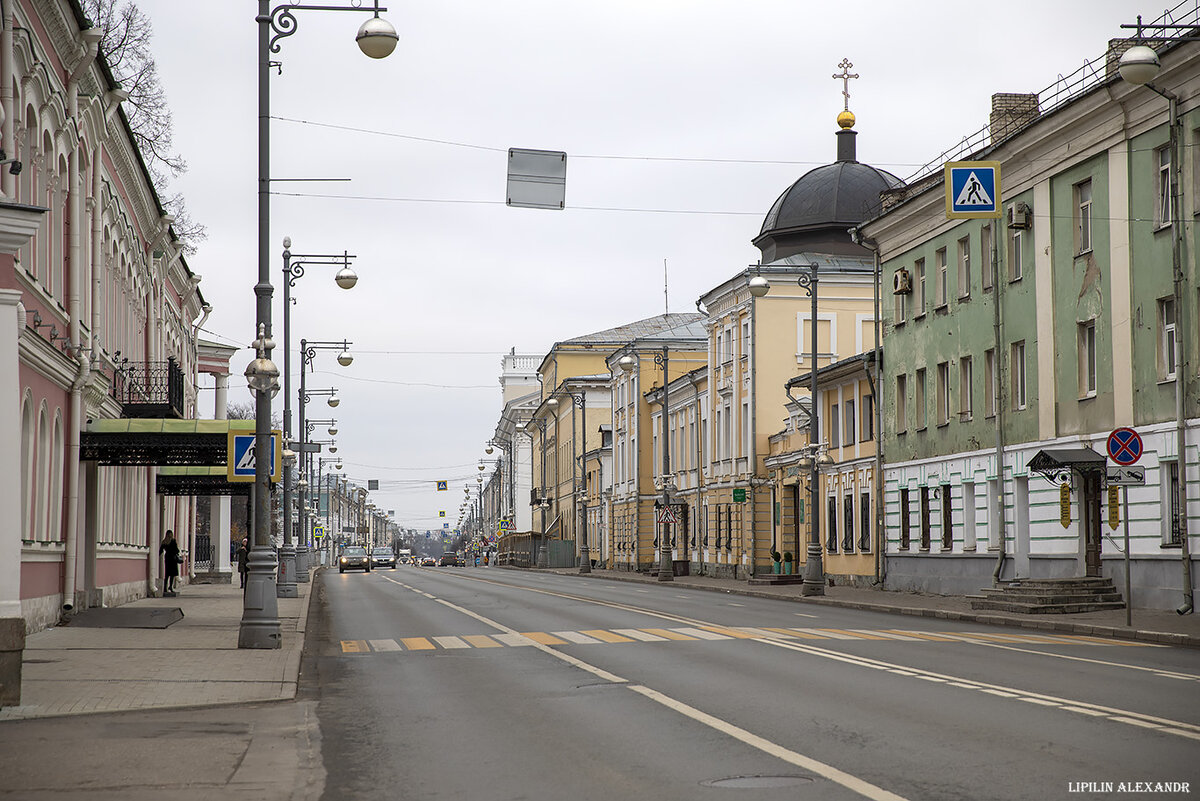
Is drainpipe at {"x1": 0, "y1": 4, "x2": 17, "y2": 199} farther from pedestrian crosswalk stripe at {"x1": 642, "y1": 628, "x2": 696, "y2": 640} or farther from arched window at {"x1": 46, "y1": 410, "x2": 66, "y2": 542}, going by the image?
pedestrian crosswalk stripe at {"x1": 642, "y1": 628, "x2": 696, "y2": 640}

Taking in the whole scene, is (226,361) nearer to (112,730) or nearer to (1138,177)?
(1138,177)

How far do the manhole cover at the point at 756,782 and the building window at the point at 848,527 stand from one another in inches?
1562

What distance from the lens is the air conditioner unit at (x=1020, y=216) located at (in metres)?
34.1

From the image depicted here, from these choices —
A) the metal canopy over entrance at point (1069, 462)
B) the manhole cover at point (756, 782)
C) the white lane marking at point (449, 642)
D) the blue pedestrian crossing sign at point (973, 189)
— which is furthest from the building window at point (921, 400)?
the manhole cover at point (756, 782)

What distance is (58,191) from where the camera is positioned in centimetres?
2614

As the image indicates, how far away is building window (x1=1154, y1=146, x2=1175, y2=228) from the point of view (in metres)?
28.3

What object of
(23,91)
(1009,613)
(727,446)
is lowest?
(1009,613)

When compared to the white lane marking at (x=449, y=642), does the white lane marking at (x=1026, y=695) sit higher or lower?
higher

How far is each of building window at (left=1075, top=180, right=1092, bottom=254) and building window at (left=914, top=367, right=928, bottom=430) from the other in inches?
390

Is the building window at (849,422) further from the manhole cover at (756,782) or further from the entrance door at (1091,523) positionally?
the manhole cover at (756,782)

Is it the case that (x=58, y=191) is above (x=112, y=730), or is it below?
above

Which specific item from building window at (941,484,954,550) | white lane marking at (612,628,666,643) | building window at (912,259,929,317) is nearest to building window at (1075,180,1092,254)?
building window at (912,259,929,317)

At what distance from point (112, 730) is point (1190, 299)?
22.0m

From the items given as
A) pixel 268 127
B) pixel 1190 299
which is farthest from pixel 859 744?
pixel 1190 299
